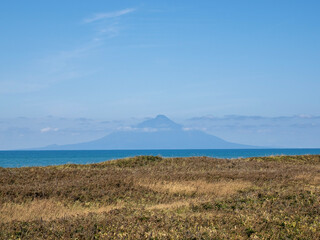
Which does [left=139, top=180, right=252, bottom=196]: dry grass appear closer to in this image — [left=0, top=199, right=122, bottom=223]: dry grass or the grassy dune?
the grassy dune

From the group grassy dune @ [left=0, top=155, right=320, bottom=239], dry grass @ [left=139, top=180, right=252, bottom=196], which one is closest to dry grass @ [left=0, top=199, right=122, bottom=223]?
grassy dune @ [left=0, top=155, right=320, bottom=239]

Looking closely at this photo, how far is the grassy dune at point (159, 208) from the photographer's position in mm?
12234

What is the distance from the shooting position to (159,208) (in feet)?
55.7

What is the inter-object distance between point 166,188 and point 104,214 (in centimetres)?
871

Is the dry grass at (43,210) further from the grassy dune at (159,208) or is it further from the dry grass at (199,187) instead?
the dry grass at (199,187)

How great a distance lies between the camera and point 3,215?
16391 mm

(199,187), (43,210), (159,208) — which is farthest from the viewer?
(199,187)

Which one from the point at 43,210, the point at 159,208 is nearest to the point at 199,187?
the point at 159,208

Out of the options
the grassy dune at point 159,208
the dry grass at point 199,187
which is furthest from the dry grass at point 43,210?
the dry grass at point 199,187

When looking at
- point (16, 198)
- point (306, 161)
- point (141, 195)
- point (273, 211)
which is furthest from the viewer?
point (306, 161)

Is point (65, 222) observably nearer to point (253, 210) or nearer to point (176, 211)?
point (176, 211)

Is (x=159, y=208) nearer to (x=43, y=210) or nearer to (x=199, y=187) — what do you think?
(x=43, y=210)

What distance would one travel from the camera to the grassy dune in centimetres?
1223

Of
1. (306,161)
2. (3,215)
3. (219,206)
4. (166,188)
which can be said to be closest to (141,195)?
(166,188)
